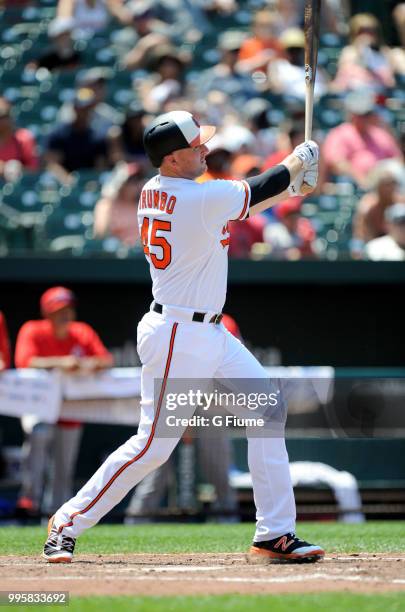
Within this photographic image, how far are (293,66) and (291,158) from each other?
27.2 feet

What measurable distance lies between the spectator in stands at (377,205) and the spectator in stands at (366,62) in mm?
2883

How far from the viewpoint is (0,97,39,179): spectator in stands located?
11508 millimetres

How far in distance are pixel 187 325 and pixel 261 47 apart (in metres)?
8.86

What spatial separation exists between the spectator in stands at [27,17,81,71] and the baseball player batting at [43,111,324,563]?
27.4 feet

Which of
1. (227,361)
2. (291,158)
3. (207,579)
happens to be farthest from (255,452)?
(291,158)

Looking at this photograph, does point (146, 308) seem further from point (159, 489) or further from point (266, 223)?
point (159, 489)

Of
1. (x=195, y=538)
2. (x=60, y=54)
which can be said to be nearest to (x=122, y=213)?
(x=60, y=54)

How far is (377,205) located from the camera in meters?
10.6

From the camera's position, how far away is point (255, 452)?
5242 mm

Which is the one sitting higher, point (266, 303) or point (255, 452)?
point (266, 303)

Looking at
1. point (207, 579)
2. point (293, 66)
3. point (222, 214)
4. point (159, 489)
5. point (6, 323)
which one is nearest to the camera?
point (207, 579)

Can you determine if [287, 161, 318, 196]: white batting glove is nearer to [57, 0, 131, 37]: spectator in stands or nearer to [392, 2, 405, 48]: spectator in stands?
[57, 0, 131, 37]: spectator in stands

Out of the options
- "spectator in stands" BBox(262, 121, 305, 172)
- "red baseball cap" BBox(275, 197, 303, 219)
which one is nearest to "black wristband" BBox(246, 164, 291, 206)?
"red baseball cap" BBox(275, 197, 303, 219)

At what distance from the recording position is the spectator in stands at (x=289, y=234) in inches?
405
